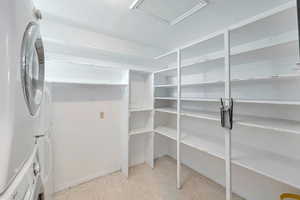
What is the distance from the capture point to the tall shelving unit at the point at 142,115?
2.52 metres

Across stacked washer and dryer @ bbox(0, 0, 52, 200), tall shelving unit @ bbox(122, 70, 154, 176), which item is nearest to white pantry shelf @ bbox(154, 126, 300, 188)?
tall shelving unit @ bbox(122, 70, 154, 176)

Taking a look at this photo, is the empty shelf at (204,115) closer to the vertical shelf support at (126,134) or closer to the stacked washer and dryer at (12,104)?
Result: the vertical shelf support at (126,134)

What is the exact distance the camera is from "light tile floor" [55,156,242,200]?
69.7 inches

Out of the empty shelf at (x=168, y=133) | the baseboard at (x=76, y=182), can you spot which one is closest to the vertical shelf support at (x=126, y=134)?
the baseboard at (x=76, y=182)

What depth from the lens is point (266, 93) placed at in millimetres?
1542

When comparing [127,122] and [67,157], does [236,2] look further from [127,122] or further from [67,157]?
[67,157]

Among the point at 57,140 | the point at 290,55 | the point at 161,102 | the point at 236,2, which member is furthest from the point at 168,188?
the point at 236,2

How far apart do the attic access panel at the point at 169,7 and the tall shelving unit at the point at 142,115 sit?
1094mm

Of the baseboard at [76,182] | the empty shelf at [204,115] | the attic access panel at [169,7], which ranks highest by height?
the attic access panel at [169,7]

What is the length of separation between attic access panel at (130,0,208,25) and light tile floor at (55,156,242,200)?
2.51m

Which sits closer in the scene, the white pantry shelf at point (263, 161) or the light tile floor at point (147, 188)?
the white pantry shelf at point (263, 161)

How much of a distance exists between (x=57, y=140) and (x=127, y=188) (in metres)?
1.30

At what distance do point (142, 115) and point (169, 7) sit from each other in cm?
190

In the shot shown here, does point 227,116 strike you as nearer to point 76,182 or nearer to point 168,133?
point 168,133
